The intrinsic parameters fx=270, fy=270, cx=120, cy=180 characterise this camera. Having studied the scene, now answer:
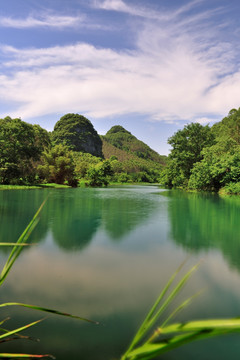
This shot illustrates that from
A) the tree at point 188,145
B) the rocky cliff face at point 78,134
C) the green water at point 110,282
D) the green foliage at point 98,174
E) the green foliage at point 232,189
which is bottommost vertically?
the green water at point 110,282

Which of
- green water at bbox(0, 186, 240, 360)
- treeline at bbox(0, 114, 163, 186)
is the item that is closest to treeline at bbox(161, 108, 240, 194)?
treeline at bbox(0, 114, 163, 186)

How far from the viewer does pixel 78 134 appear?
115 metres

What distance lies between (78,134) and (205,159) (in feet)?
309

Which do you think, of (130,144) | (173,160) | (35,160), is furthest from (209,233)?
(130,144)

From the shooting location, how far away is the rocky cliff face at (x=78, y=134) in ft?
357

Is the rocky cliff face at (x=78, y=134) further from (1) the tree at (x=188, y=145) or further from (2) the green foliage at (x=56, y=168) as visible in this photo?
(1) the tree at (x=188, y=145)

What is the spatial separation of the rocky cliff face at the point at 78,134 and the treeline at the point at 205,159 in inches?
3045

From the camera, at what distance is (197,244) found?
5.50m

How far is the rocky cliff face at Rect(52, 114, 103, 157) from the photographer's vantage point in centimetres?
10894

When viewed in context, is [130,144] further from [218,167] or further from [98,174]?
[218,167]

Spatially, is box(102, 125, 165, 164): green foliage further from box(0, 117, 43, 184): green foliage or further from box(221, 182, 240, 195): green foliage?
box(221, 182, 240, 195): green foliage

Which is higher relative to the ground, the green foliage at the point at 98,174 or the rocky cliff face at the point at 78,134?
the rocky cliff face at the point at 78,134

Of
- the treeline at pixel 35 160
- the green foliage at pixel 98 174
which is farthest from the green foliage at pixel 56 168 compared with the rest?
the green foliage at pixel 98 174

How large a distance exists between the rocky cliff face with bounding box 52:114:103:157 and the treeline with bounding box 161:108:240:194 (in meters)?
77.3
